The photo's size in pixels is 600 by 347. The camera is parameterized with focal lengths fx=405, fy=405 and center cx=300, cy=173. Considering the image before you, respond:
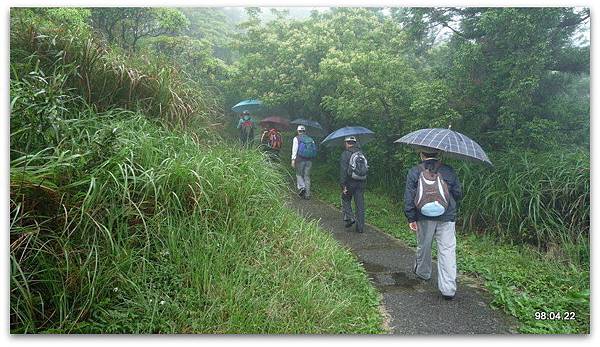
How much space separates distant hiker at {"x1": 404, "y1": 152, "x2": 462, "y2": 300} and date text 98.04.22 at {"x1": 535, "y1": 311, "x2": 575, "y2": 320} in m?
0.63

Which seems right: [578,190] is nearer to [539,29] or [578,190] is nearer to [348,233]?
[539,29]

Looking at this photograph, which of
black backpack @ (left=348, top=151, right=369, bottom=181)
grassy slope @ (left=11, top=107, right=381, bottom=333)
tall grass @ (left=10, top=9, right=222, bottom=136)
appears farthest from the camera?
black backpack @ (left=348, top=151, right=369, bottom=181)

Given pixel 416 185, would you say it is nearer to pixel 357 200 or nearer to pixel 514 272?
pixel 514 272

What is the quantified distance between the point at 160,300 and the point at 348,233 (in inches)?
110

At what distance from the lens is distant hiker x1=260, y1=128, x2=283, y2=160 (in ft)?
17.0

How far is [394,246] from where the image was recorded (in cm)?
468

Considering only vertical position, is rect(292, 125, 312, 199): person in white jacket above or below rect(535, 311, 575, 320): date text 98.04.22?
above

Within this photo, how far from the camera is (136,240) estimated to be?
292cm

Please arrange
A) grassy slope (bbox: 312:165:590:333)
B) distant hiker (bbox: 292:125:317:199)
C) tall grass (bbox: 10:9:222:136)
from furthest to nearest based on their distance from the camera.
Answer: distant hiker (bbox: 292:125:317:199) < tall grass (bbox: 10:9:222:136) < grassy slope (bbox: 312:165:590:333)

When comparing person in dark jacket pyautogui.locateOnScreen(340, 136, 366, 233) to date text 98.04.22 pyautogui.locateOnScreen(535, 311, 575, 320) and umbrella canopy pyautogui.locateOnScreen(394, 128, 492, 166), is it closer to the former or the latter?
umbrella canopy pyautogui.locateOnScreen(394, 128, 492, 166)

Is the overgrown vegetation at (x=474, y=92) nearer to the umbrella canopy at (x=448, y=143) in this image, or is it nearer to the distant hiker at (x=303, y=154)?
the distant hiker at (x=303, y=154)

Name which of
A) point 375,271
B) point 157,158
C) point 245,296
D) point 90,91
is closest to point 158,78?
point 90,91

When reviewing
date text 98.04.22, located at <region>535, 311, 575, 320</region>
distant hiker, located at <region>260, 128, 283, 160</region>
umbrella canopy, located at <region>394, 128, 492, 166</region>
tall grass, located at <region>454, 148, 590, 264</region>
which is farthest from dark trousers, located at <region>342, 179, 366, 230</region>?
date text 98.04.22, located at <region>535, 311, 575, 320</region>

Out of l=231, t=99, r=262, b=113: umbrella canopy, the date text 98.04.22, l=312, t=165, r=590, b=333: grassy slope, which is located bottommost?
the date text 98.04.22
